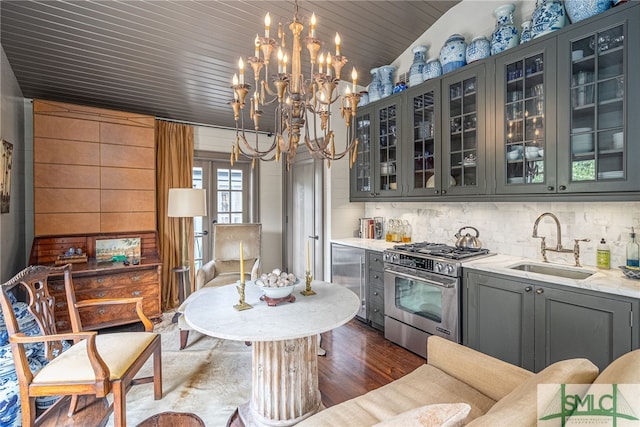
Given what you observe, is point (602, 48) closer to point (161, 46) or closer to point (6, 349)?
point (161, 46)

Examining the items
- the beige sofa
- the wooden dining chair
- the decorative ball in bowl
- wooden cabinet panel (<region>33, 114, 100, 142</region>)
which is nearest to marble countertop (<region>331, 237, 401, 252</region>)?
the decorative ball in bowl

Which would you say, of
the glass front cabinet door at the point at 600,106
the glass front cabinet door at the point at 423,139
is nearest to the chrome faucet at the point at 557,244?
the glass front cabinet door at the point at 600,106

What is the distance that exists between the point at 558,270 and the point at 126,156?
4.61 metres

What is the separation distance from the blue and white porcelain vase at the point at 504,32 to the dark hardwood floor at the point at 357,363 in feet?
9.19

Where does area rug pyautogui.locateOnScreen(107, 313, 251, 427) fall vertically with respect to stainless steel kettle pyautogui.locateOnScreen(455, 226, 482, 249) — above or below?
below

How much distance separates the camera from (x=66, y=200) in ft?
11.2

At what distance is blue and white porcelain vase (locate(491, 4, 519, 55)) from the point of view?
2504mm

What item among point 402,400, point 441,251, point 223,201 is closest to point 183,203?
point 223,201

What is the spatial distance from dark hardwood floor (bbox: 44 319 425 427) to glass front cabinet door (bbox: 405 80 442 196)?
1611mm

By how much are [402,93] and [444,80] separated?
0.51 m

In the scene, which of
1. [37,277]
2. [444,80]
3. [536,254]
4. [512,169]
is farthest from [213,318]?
[444,80]

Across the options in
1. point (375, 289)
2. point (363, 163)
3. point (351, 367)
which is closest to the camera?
point (351, 367)

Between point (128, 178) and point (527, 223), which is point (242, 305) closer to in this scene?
point (527, 223)

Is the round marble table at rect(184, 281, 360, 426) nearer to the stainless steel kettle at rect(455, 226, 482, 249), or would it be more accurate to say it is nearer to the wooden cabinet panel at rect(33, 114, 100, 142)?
the stainless steel kettle at rect(455, 226, 482, 249)
